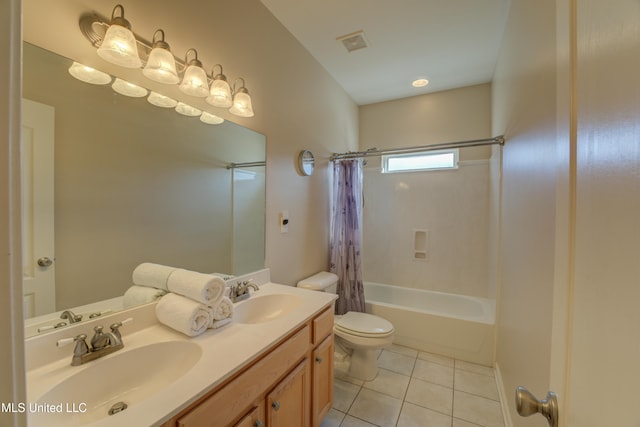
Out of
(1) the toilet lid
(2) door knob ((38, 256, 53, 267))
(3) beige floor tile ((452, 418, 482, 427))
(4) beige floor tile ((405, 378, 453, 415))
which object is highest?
(2) door knob ((38, 256, 53, 267))

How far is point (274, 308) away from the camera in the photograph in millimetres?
1553

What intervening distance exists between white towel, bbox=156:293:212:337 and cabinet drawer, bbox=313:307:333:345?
57 centimetres

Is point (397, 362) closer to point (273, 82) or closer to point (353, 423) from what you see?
point (353, 423)

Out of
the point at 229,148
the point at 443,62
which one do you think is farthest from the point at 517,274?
the point at 443,62

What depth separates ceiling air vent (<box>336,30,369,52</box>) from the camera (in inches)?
78.8

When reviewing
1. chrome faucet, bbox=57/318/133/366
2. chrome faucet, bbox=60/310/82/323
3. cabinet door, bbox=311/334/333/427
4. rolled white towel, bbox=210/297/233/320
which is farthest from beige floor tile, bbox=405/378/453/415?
chrome faucet, bbox=60/310/82/323

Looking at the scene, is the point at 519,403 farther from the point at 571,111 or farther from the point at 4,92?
the point at 4,92

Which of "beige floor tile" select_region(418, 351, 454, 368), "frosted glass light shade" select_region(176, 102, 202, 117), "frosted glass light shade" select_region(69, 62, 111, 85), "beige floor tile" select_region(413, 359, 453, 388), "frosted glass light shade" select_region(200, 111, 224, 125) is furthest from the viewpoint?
"beige floor tile" select_region(418, 351, 454, 368)

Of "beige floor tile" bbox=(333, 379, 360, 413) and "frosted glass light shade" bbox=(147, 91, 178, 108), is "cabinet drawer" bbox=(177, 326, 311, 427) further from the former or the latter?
"frosted glass light shade" bbox=(147, 91, 178, 108)

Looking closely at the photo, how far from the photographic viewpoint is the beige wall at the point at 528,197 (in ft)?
3.04

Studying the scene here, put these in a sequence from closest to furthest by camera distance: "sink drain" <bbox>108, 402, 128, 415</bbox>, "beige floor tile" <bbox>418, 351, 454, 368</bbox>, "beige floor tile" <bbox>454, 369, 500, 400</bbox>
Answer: "sink drain" <bbox>108, 402, 128, 415</bbox>
"beige floor tile" <bbox>454, 369, 500, 400</bbox>
"beige floor tile" <bbox>418, 351, 454, 368</bbox>

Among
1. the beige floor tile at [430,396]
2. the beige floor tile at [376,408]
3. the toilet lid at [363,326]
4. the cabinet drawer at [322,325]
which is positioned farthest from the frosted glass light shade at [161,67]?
the beige floor tile at [430,396]

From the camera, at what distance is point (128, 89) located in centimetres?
105

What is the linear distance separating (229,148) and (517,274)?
1.90 m
